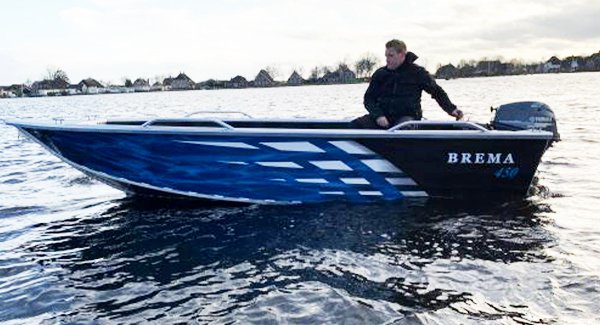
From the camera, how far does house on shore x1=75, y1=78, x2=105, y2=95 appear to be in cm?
15275

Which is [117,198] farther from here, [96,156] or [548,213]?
[548,213]

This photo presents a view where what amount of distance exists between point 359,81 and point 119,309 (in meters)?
143

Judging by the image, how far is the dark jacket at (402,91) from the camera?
7.50 metres

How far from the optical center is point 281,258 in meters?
5.49

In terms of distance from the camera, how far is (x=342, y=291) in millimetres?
4660

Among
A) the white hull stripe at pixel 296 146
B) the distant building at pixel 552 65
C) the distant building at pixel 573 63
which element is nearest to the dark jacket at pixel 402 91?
the white hull stripe at pixel 296 146

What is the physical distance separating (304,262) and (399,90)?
3249 mm

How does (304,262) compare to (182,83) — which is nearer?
(304,262)

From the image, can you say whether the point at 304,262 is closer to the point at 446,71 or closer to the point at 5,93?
the point at 446,71

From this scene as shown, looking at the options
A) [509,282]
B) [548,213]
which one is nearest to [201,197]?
[509,282]

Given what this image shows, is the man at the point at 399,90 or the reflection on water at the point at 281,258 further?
the man at the point at 399,90

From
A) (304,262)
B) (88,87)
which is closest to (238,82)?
(88,87)

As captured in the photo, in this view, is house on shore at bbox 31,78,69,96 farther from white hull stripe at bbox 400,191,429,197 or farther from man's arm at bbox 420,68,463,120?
white hull stripe at bbox 400,191,429,197

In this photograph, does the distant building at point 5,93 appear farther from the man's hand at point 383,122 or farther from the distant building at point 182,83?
the man's hand at point 383,122
